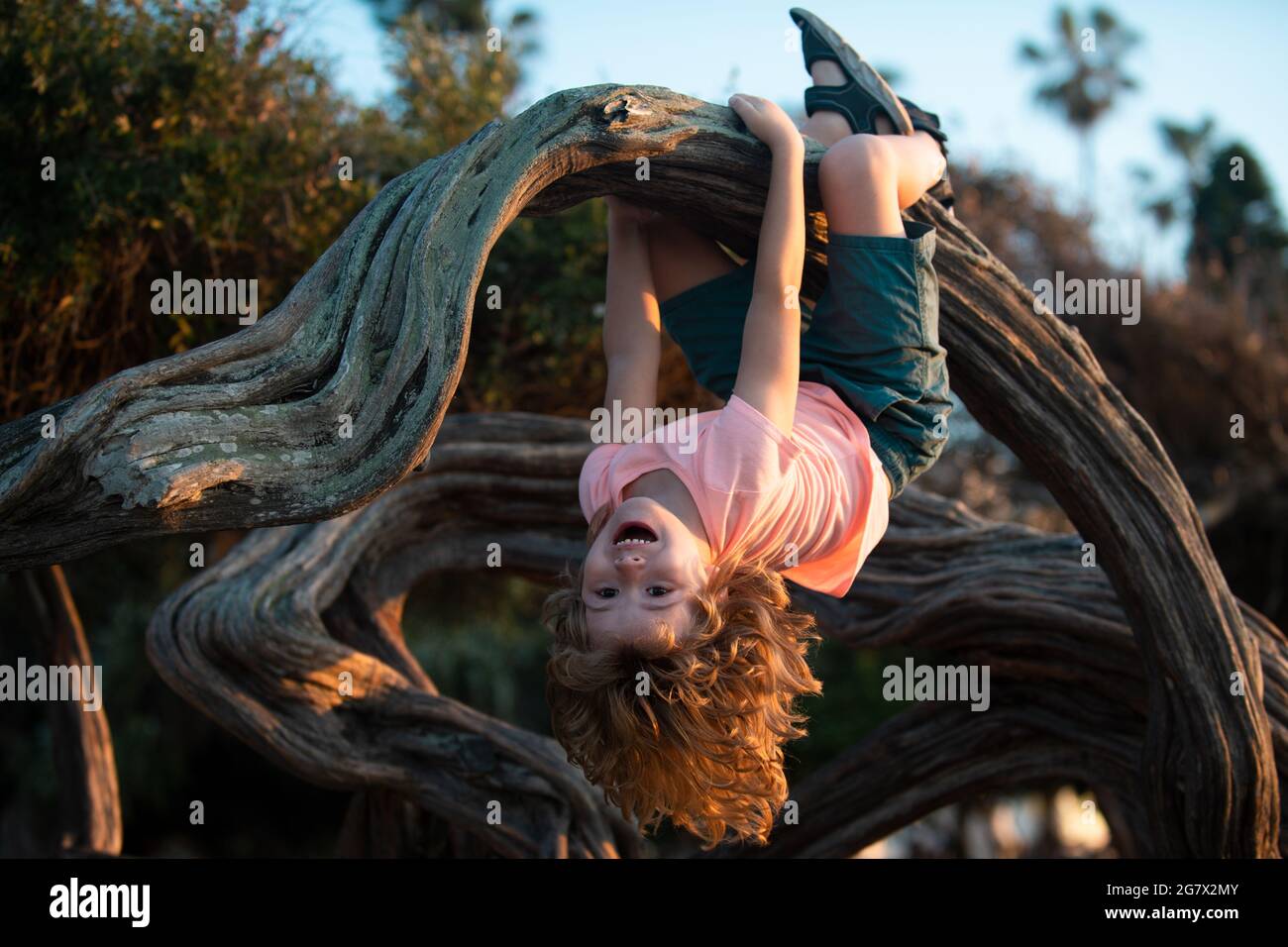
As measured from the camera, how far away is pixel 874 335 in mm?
3570

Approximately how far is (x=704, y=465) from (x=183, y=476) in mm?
1220

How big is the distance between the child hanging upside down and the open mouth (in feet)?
0.03

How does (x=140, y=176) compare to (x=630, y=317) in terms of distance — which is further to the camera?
(x=140, y=176)

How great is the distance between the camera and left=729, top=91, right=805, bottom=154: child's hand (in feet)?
11.3

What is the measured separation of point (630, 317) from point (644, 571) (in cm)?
86

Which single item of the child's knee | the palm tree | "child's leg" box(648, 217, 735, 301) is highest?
the palm tree

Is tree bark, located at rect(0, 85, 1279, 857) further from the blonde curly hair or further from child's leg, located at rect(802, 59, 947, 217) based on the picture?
the blonde curly hair

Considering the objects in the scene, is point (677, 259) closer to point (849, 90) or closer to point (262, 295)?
point (849, 90)

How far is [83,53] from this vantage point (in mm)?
4957

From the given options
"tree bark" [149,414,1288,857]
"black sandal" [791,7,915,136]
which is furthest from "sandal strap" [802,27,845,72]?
"tree bark" [149,414,1288,857]

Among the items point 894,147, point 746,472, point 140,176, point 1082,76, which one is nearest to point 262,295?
point 140,176

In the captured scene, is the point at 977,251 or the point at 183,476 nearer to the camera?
→ the point at 183,476
